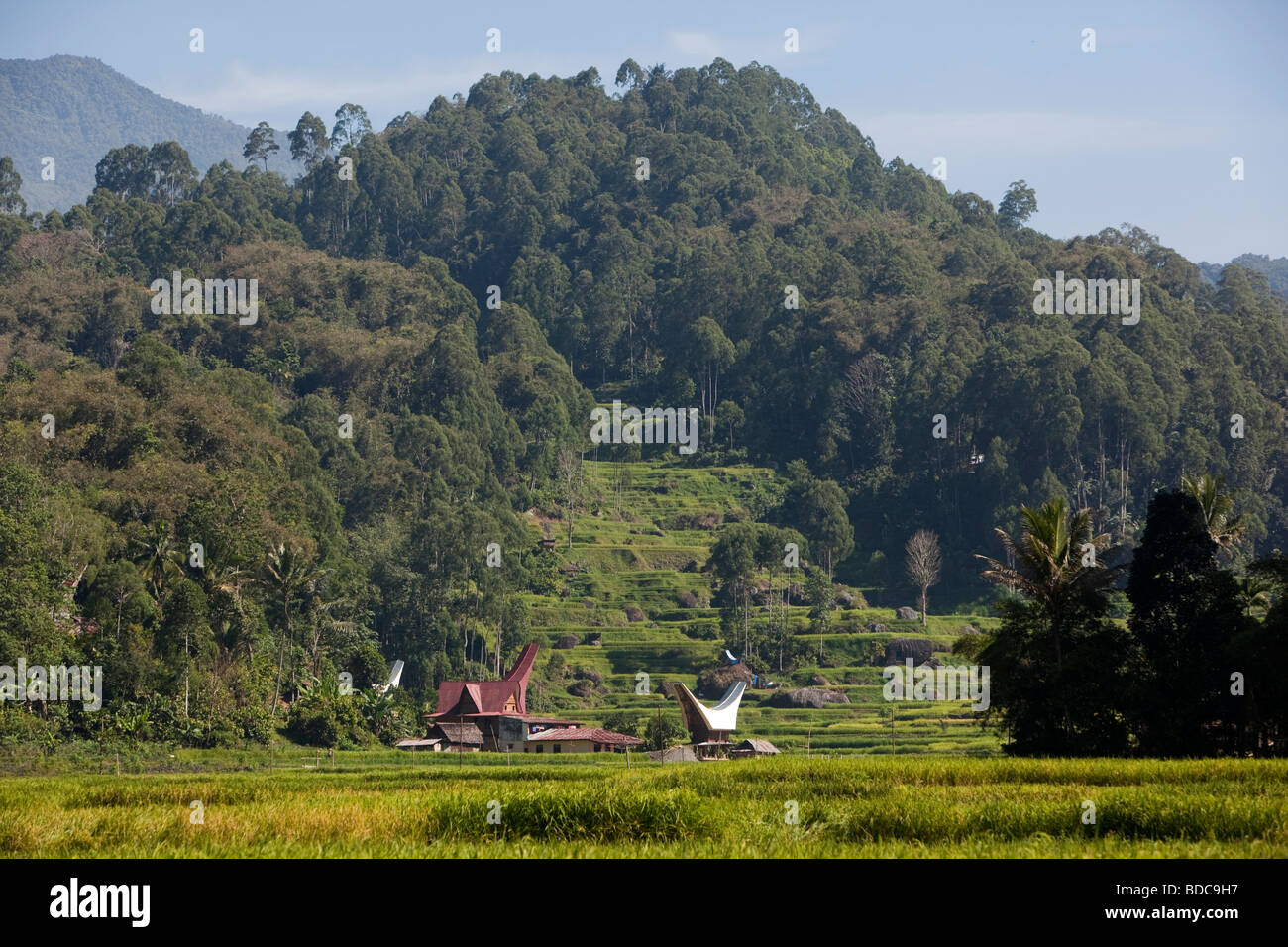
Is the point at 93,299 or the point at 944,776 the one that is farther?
the point at 93,299

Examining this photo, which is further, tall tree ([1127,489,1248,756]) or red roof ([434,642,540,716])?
red roof ([434,642,540,716])

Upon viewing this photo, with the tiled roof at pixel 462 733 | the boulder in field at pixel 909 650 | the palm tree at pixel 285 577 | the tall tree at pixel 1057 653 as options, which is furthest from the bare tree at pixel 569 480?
the tall tree at pixel 1057 653

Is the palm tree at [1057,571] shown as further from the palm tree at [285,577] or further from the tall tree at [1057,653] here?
the palm tree at [285,577]

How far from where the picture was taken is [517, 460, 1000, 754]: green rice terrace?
66.2 meters

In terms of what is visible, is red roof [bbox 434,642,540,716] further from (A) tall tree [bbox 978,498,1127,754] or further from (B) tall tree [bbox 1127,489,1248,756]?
(B) tall tree [bbox 1127,489,1248,756]

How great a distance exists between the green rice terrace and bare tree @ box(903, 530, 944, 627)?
2.35 m

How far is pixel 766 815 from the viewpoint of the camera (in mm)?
19016

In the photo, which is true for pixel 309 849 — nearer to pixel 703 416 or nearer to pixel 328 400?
pixel 328 400

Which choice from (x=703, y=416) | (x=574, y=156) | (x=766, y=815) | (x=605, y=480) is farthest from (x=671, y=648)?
(x=574, y=156)

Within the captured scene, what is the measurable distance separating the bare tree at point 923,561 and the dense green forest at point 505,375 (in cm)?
272

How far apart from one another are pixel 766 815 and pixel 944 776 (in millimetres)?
7953

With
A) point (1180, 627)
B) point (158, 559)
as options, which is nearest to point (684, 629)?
point (158, 559)

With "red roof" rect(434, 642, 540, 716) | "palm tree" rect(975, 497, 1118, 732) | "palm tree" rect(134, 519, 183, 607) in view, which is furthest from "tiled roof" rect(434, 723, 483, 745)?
"palm tree" rect(975, 497, 1118, 732)

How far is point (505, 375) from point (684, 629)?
34177 millimetres
